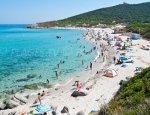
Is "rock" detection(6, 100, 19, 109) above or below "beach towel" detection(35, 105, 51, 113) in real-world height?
below

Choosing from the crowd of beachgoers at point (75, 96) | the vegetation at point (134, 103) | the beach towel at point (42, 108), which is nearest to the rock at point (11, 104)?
the crowd of beachgoers at point (75, 96)

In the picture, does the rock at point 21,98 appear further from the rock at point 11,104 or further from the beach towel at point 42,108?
the beach towel at point 42,108

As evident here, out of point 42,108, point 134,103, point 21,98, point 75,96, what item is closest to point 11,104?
point 21,98

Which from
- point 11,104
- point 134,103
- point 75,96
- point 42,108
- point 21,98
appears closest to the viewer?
point 134,103

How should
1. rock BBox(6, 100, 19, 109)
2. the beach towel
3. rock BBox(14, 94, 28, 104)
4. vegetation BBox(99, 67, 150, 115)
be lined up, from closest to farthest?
vegetation BBox(99, 67, 150, 115), the beach towel, rock BBox(6, 100, 19, 109), rock BBox(14, 94, 28, 104)

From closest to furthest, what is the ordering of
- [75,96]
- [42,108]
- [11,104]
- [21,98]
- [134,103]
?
[134,103]
[42,108]
[11,104]
[75,96]
[21,98]

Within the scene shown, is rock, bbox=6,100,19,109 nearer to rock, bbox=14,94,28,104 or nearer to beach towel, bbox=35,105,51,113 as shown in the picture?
rock, bbox=14,94,28,104

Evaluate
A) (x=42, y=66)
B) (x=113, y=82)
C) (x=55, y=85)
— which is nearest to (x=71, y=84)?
(x=55, y=85)

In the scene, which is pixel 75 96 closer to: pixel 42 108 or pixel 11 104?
pixel 42 108

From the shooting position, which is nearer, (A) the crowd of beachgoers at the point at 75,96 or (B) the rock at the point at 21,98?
(A) the crowd of beachgoers at the point at 75,96

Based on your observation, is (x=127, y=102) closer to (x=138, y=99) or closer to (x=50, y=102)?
(x=138, y=99)

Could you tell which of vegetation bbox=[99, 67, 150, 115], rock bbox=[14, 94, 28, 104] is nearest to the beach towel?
rock bbox=[14, 94, 28, 104]
